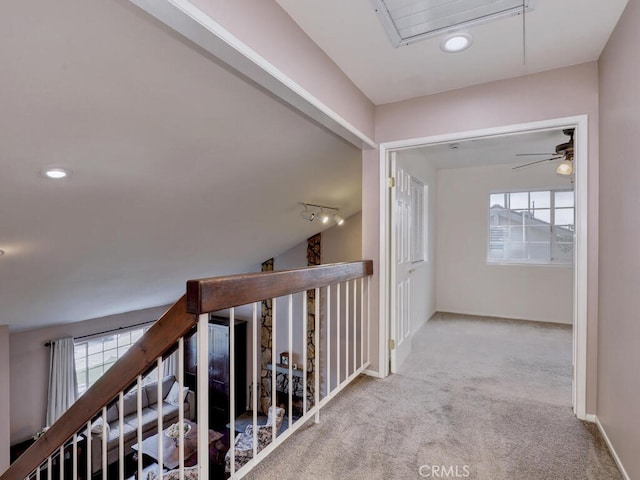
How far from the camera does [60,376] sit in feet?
18.2

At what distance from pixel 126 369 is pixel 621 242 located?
219 cm

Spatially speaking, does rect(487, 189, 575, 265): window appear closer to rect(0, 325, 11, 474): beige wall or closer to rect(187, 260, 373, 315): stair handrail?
rect(187, 260, 373, 315): stair handrail

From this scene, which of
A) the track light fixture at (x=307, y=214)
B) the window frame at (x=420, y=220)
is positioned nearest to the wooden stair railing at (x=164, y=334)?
the track light fixture at (x=307, y=214)

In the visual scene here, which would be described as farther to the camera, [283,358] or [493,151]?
[283,358]

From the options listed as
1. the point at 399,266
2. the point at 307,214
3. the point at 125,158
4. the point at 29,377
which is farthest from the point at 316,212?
the point at 29,377

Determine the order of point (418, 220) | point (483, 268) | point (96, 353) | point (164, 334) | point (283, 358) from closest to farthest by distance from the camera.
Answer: point (164, 334) < point (418, 220) < point (483, 268) < point (96, 353) < point (283, 358)

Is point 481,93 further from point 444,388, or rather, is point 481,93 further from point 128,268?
point 128,268

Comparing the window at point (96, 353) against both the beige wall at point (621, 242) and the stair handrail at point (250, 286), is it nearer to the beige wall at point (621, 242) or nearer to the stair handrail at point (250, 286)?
the stair handrail at point (250, 286)

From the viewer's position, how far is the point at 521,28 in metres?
1.81

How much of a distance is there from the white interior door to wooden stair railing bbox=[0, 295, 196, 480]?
5.93 feet

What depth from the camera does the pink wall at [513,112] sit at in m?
2.05

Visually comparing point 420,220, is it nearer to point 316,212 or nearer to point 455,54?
point 316,212

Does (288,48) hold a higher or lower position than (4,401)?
higher

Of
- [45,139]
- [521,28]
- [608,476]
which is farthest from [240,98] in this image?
[608,476]
